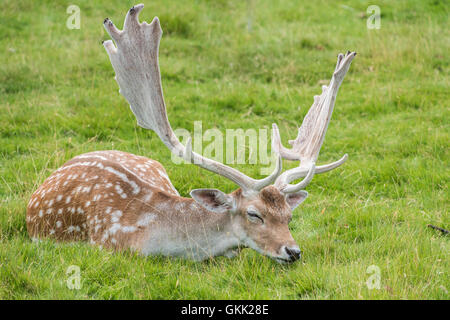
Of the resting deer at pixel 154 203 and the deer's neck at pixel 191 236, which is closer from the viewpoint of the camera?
the resting deer at pixel 154 203

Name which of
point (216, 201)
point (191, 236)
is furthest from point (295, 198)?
point (191, 236)

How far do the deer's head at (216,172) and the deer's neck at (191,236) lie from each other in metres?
0.10

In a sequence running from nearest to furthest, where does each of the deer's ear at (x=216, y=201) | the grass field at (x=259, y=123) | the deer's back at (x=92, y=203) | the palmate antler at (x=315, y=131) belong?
the grass field at (x=259, y=123)
the deer's ear at (x=216, y=201)
the deer's back at (x=92, y=203)
the palmate antler at (x=315, y=131)

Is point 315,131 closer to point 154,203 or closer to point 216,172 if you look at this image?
point 216,172

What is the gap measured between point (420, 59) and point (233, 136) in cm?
387

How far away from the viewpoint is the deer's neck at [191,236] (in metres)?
4.31

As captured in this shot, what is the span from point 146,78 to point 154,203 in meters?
1.00

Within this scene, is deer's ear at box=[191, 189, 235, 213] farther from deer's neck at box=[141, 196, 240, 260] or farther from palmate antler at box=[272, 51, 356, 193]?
palmate antler at box=[272, 51, 356, 193]

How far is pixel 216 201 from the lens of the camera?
14.2 feet

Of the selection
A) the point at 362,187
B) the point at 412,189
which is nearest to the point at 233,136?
the point at 362,187

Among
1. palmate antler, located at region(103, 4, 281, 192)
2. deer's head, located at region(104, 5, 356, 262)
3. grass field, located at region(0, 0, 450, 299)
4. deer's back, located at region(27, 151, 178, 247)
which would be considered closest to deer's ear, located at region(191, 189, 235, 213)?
deer's head, located at region(104, 5, 356, 262)

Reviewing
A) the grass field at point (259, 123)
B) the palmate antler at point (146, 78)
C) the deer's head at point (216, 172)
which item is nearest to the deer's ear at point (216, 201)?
the deer's head at point (216, 172)

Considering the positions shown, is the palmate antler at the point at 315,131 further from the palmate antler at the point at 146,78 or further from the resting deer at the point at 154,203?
the palmate antler at the point at 146,78

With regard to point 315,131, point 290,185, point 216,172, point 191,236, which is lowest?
point 191,236
